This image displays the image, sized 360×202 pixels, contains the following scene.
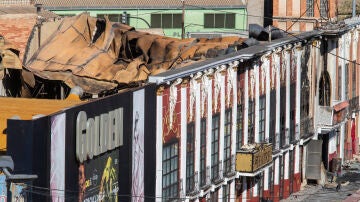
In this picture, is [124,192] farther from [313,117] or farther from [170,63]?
[313,117]

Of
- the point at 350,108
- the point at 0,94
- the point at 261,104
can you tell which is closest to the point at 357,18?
the point at 350,108

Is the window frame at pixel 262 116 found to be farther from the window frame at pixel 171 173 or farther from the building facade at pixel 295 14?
the building facade at pixel 295 14

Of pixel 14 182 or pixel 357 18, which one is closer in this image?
pixel 14 182

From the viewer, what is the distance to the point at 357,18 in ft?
294

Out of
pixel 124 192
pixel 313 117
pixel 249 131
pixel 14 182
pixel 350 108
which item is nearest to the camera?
pixel 14 182

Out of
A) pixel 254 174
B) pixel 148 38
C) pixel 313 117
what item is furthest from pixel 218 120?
pixel 313 117

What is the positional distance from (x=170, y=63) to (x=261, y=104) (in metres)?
5.37

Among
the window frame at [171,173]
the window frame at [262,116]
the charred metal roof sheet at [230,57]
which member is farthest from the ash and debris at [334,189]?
the window frame at [171,173]

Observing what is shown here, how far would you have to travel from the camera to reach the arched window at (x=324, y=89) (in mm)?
80562

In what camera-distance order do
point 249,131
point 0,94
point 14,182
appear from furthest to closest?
point 249,131, point 0,94, point 14,182

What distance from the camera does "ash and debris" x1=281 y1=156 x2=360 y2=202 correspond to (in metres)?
72.9

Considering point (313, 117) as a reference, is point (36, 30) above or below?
above

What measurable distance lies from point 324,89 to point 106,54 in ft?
63.9

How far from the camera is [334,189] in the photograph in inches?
2990
